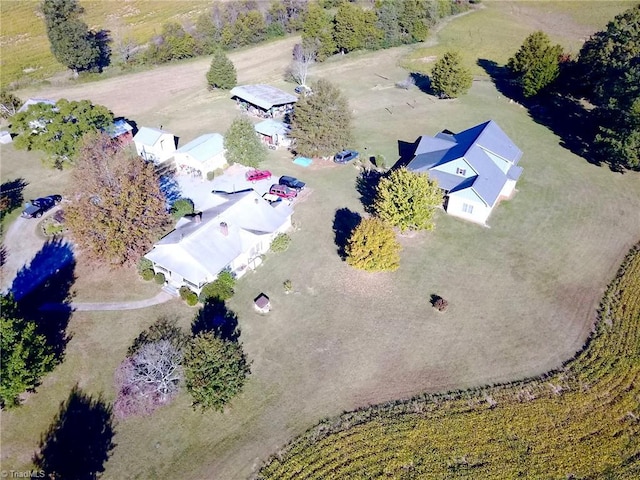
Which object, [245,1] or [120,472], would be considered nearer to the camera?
[120,472]

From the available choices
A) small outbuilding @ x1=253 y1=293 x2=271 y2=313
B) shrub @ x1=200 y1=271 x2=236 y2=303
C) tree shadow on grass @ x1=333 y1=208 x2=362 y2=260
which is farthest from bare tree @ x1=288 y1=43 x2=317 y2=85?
small outbuilding @ x1=253 y1=293 x2=271 y2=313

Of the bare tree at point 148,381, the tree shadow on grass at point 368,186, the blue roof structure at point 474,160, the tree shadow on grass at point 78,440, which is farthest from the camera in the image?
the tree shadow on grass at point 368,186

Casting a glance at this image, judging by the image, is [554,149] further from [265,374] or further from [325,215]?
[265,374]

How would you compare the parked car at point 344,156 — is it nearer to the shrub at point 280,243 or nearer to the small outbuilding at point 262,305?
the shrub at point 280,243

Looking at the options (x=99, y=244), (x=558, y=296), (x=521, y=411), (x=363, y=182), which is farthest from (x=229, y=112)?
(x=521, y=411)

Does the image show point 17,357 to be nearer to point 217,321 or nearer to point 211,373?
point 211,373

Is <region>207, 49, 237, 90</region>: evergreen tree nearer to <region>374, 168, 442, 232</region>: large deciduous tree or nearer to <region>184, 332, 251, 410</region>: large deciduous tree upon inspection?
<region>374, 168, 442, 232</region>: large deciduous tree

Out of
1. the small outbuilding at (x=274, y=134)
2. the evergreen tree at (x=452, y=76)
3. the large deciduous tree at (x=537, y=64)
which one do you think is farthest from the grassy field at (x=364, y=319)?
the evergreen tree at (x=452, y=76)
